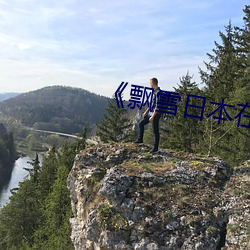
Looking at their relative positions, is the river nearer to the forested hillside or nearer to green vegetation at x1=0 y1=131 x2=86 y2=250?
the forested hillside

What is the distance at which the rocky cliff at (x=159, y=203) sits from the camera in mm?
7422

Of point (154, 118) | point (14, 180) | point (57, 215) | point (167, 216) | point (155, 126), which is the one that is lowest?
point (14, 180)

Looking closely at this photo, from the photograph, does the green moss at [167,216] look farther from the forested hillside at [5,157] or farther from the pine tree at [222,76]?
the forested hillside at [5,157]

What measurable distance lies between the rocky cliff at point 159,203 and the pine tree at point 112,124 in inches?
671

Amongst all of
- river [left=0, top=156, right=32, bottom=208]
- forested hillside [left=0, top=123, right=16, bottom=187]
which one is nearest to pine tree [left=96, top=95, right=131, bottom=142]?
river [left=0, top=156, right=32, bottom=208]

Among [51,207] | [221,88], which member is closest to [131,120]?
[221,88]

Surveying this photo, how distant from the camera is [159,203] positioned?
8.22m

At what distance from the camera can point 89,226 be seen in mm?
8406

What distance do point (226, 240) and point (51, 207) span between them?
23472 mm

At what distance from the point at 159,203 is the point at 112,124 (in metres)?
19.9

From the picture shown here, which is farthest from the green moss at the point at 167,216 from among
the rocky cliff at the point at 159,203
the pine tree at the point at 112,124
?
the pine tree at the point at 112,124

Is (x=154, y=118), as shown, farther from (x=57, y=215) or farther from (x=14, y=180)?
(x=14, y=180)

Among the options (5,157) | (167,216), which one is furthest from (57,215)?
(5,157)

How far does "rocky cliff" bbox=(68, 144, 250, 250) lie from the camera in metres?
7.42
